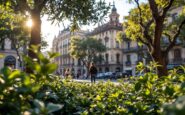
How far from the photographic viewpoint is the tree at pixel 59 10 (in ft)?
35.2

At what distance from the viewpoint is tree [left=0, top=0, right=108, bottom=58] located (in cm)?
1073

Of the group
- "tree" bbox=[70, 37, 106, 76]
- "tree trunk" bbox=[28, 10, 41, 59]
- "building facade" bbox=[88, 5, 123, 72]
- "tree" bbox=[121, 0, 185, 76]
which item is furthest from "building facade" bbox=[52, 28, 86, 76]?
"tree trunk" bbox=[28, 10, 41, 59]

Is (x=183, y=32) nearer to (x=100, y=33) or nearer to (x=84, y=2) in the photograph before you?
(x=84, y=2)

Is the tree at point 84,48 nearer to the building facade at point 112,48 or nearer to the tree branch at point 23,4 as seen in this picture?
the building facade at point 112,48

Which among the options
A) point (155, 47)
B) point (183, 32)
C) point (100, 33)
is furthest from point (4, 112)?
point (100, 33)

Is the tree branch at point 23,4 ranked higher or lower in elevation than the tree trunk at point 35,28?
higher

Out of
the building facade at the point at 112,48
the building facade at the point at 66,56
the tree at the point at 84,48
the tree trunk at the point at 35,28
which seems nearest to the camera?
the tree trunk at the point at 35,28

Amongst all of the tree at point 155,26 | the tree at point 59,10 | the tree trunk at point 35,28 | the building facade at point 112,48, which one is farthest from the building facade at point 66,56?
the tree trunk at point 35,28

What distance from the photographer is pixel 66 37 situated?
10700 cm

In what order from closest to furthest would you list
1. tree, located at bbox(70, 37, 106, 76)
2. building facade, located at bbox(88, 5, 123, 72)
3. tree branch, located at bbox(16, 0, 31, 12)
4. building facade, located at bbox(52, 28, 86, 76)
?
tree branch, located at bbox(16, 0, 31, 12)
tree, located at bbox(70, 37, 106, 76)
building facade, located at bbox(88, 5, 123, 72)
building facade, located at bbox(52, 28, 86, 76)

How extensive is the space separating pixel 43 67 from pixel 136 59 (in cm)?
6236

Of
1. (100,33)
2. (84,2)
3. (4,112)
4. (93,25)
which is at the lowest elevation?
(4,112)

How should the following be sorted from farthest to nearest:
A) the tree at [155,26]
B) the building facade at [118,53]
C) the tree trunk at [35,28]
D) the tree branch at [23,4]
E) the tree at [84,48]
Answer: the tree at [84,48], the building facade at [118,53], the tree at [155,26], the tree branch at [23,4], the tree trunk at [35,28]

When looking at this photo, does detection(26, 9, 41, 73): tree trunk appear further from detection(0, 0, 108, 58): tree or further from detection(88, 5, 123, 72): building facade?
detection(88, 5, 123, 72): building facade
